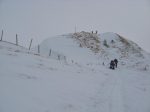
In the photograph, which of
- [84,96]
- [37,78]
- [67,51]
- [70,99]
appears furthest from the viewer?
[67,51]

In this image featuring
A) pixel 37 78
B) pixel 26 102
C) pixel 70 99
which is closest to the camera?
pixel 26 102

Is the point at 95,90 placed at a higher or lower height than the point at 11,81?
lower

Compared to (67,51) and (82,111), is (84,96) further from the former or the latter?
(67,51)

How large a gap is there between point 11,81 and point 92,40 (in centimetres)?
4647

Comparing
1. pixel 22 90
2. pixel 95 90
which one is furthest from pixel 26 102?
pixel 95 90

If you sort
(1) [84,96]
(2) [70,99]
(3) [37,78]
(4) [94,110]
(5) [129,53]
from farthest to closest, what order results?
(5) [129,53]
(3) [37,78]
(1) [84,96]
(2) [70,99]
(4) [94,110]

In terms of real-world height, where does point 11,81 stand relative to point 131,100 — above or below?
above

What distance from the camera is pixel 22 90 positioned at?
997 cm

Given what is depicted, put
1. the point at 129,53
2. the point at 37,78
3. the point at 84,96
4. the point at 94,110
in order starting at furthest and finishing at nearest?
the point at 129,53, the point at 37,78, the point at 84,96, the point at 94,110

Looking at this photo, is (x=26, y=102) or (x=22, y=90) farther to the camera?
(x=22, y=90)

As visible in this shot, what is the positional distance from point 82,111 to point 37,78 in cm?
466

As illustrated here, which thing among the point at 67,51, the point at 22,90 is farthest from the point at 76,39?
the point at 22,90

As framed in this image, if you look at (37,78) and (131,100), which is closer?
(131,100)

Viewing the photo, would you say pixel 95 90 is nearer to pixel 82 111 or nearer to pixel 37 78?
pixel 37 78
